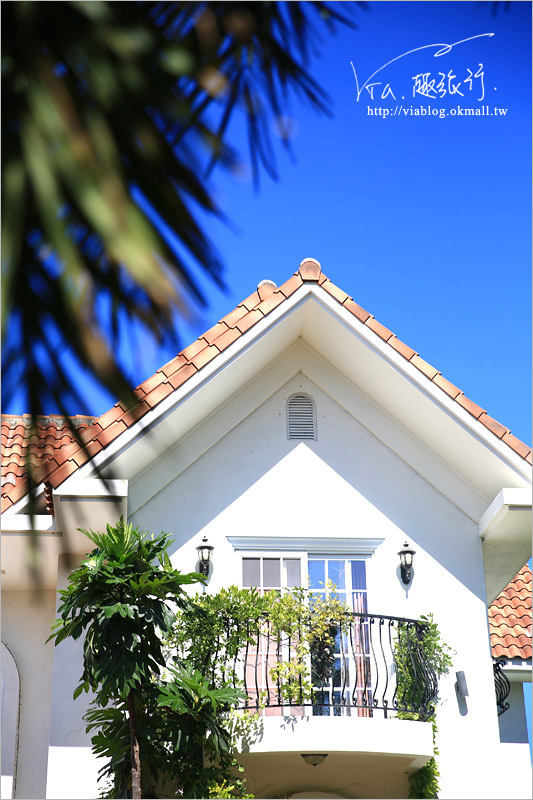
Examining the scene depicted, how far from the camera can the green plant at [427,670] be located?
11.1m

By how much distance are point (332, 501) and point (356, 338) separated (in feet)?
7.01

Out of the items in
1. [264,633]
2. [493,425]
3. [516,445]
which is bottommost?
[264,633]

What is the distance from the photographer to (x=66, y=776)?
1044cm

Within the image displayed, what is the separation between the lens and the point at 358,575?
12.3 meters

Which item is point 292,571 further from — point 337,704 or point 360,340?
point 360,340

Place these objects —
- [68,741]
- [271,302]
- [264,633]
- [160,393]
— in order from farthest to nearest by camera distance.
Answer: [271,302] < [264,633] < [160,393] < [68,741]

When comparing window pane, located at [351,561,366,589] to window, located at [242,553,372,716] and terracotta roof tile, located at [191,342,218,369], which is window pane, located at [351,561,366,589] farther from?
terracotta roof tile, located at [191,342,218,369]

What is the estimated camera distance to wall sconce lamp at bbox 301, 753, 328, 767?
10.9m

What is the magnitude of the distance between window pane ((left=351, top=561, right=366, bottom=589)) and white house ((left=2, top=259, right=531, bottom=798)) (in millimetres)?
25

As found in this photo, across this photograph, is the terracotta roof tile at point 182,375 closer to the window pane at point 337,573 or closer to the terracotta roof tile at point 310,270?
the terracotta roof tile at point 310,270

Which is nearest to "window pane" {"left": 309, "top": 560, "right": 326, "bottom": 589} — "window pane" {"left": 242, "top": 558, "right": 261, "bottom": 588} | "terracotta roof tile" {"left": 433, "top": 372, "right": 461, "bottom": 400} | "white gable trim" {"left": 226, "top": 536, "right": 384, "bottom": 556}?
"white gable trim" {"left": 226, "top": 536, "right": 384, "bottom": 556}

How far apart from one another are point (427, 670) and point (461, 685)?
554 mm

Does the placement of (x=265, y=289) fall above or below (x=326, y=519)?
above

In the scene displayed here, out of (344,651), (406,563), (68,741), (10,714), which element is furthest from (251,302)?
(10,714)
